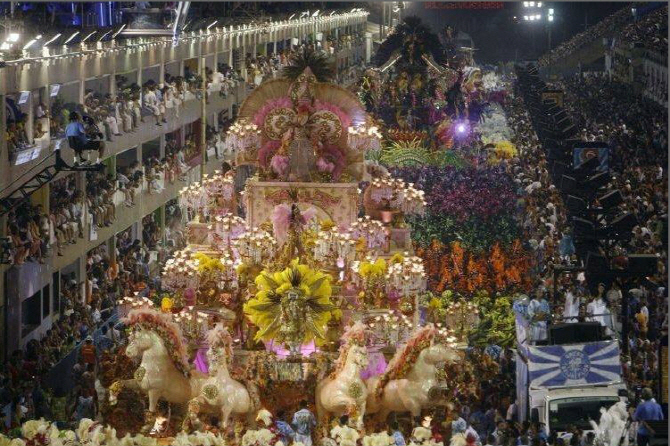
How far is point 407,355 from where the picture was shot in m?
25.1

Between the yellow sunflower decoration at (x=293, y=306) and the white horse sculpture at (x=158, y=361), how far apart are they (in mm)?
1365

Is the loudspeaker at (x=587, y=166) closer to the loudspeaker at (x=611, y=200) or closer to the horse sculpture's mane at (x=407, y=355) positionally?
the loudspeaker at (x=611, y=200)

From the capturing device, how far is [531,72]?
66.8m

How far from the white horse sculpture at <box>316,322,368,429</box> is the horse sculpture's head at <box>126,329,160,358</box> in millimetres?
2306

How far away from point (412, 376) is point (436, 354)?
0.43 meters

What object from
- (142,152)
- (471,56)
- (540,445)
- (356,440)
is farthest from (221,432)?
(471,56)

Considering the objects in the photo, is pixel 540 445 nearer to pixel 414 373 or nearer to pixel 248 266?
pixel 414 373

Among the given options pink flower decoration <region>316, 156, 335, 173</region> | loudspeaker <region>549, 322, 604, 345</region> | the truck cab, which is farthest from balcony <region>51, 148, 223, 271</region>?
the truck cab

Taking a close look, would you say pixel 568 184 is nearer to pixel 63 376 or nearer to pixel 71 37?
pixel 71 37

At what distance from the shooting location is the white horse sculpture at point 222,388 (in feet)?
81.6

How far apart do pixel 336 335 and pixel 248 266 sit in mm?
2021

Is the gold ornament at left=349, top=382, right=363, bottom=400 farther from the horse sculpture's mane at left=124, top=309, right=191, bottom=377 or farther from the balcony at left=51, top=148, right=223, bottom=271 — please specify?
the balcony at left=51, top=148, right=223, bottom=271

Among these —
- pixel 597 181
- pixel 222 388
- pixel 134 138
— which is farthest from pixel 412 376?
pixel 134 138

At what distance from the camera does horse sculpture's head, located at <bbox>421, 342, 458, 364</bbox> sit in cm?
2506
